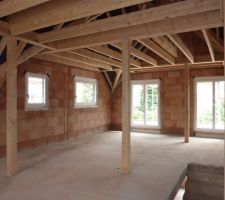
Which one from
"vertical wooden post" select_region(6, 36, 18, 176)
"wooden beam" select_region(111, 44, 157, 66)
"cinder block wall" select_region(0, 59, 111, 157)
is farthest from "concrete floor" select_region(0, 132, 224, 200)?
"wooden beam" select_region(111, 44, 157, 66)

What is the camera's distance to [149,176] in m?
3.50

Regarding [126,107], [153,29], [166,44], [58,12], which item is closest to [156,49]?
[166,44]

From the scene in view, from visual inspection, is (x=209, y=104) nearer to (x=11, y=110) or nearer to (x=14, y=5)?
(x=11, y=110)

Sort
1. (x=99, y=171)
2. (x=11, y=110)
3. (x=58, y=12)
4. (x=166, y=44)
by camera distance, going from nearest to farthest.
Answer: (x=58, y=12), (x=11, y=110), (x=99, y=171), (x=166, y=44)

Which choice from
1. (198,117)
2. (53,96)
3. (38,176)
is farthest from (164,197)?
(198,117)

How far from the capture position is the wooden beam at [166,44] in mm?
4836

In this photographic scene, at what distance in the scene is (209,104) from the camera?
7219 millimetres

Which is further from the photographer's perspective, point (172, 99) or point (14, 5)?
point (172, 99)

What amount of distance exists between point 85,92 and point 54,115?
5.61 ft

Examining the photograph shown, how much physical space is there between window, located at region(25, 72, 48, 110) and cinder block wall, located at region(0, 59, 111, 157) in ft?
0.38

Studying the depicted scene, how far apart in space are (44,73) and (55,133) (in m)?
1.72

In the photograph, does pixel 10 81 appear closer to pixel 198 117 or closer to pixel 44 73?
pixel 44 73

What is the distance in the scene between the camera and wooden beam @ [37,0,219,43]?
2.58 m

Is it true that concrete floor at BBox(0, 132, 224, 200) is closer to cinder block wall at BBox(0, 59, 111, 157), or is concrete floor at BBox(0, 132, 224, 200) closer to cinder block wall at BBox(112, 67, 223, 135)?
cinder block wall at BBox(0, 59, 111, 157)
